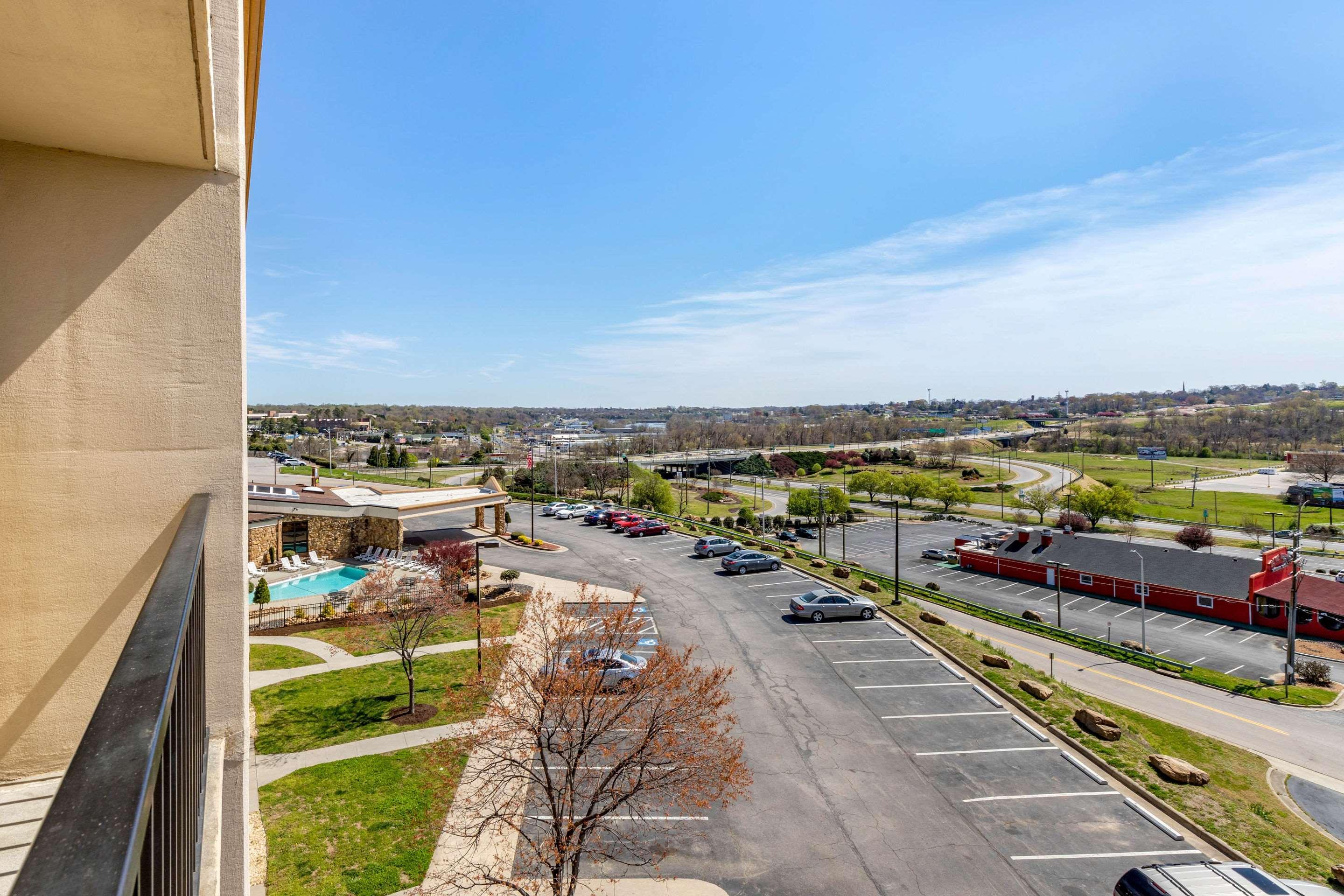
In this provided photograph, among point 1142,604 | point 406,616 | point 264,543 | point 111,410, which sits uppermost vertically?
point 111,410

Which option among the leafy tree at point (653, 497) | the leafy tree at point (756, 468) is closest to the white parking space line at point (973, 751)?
the leafy tree at point (653, 497)

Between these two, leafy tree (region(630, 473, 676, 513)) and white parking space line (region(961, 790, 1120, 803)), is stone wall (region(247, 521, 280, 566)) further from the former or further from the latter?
leafy tree (region(630, 473, 676, 513))

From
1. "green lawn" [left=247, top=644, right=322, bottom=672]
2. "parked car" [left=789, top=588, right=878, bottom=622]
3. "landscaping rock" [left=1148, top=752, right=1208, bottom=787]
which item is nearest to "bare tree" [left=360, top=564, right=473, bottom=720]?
"green lawn" [left=247, top=644, right=322, bottom=672]

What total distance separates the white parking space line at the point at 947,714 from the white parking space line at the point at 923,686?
132cm

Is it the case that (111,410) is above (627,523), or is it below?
above

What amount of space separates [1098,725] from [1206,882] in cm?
558

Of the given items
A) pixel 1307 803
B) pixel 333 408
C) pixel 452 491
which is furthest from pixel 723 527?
pixel 333 408

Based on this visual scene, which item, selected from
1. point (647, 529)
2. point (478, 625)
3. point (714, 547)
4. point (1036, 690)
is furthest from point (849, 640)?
point (647, 529)

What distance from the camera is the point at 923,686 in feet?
52.1

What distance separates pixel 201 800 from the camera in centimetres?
254

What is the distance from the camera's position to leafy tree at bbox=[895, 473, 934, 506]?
6341 centimetres

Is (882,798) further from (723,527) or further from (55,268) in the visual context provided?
(723,527)

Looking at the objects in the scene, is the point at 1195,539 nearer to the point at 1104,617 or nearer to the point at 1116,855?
the point at 1104,617

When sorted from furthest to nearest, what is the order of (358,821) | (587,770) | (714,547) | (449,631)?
(714,547), (449,631), (358,821), (587,770)
